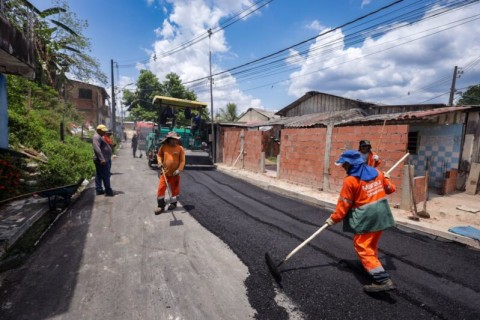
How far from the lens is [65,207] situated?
5.07m

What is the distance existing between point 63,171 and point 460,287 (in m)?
8.09

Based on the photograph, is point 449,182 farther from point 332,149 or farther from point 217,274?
point 217,274

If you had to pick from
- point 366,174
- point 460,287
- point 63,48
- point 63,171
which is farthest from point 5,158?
point 63,48

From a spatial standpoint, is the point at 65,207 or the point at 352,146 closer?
the point at 65,207

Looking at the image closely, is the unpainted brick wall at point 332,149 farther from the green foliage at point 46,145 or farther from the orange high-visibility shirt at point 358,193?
the green foliage at point 46,145

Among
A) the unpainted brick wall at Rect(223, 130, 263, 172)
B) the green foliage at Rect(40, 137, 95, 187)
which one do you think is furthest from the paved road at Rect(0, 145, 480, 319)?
the unpainted brick wall at Rect(223, 130, 263, 172)

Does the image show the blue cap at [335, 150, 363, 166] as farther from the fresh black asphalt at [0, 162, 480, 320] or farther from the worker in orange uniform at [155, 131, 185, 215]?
the worker in orange uniform at [155, 131, 185, 215]

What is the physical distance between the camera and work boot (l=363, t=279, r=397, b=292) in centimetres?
253

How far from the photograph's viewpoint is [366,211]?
269 cm

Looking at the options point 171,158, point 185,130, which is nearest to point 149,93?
point 185,130

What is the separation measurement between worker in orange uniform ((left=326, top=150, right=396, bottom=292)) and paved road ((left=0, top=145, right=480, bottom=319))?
340mm

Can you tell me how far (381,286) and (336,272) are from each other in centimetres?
56

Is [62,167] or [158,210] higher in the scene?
[62,167]

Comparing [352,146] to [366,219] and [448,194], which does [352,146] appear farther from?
[366,219]
